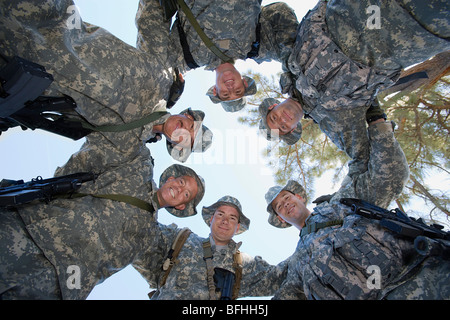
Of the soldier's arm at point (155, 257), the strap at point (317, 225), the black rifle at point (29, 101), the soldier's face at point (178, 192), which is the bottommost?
the soldier's arm at point (155, 257)

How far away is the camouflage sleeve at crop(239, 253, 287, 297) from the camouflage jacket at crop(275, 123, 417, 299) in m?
0.23

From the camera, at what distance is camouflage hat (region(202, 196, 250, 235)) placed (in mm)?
4383

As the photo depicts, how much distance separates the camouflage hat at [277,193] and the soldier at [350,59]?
0.84 meters

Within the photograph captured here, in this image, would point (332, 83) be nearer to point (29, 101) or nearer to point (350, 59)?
point (350, 59)

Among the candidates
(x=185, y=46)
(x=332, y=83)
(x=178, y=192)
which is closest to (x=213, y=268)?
(x=178, y=192)

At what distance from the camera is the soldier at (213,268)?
11.9ft

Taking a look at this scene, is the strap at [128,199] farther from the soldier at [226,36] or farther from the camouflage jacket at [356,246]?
the camouflage jacket at [356,246]

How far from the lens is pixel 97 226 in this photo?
9.58ft

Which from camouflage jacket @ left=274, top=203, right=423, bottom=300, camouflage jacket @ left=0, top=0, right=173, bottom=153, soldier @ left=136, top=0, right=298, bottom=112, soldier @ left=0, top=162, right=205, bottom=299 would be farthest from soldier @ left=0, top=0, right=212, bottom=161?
camouflage jacket @ left=274, top=203, right=423, bottom=300

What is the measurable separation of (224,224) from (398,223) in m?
2.18
